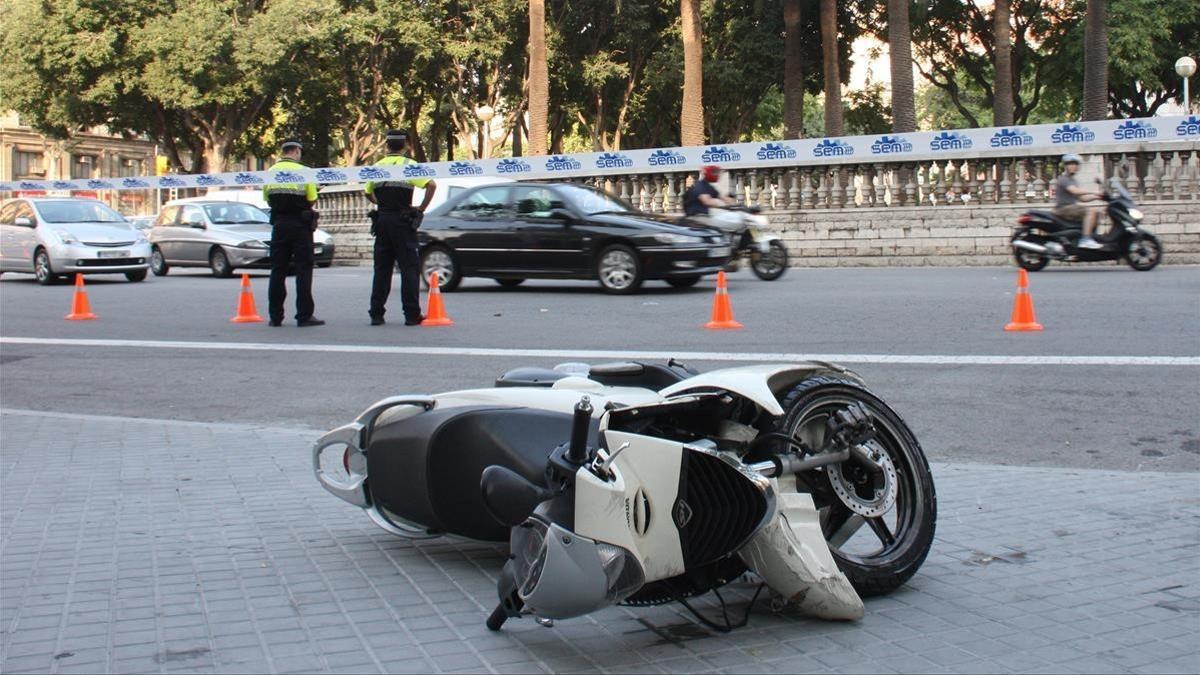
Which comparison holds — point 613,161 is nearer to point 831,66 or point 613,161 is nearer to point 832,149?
point 832,149

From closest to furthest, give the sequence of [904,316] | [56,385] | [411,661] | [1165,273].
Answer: [411,661] → [56,385] → [904,316] → [1165,273]

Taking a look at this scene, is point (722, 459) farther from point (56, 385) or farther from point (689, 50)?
point (689, 50)

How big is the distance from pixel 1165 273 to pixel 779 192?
880 cm

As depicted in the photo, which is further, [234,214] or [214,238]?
[234,214]

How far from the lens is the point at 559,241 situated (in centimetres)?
1845

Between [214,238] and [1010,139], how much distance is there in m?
15.9

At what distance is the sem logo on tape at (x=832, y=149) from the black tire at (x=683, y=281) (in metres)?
7.19

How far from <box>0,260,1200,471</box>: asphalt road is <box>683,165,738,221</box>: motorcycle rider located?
1975 mm

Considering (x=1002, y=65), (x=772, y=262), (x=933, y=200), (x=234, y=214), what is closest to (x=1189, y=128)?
(x=933, y=200)

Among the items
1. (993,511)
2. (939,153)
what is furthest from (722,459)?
(939,153)

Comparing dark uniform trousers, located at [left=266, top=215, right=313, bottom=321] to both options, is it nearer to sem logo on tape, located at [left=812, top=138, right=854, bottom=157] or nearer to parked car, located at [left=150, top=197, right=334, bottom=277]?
parked car, located at [left=150, top=197, right=334, bottom=277]

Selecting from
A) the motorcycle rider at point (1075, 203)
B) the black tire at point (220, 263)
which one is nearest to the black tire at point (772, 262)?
the motorcycle rider at point (1075, 203)

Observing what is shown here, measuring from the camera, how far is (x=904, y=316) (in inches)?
531

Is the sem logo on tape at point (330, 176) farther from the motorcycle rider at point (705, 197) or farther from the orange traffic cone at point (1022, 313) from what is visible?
the orange traffic cone at point (1022, 313)
